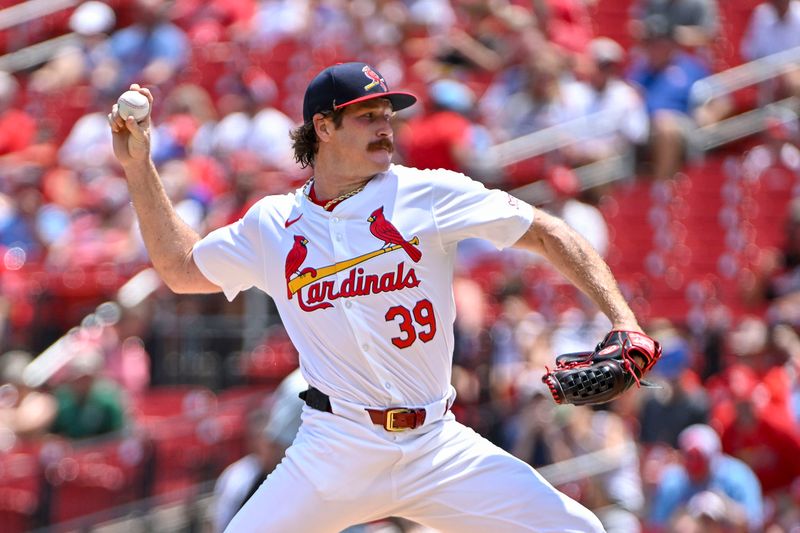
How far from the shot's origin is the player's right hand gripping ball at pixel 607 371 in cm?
430

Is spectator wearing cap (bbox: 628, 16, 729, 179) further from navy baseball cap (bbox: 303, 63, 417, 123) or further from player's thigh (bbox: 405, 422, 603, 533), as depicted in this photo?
player's thigh (bbox: 405, 422, 603, 533)

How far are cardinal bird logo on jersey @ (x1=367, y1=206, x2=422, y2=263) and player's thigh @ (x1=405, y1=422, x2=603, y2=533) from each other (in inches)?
24.2

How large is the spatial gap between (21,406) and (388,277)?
564 centimetres

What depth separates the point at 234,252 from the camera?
192 inches

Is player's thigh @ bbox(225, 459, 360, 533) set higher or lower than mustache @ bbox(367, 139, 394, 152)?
lower

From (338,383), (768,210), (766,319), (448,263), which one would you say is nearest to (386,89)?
(448,263)

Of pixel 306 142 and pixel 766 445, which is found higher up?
pixel 306 142

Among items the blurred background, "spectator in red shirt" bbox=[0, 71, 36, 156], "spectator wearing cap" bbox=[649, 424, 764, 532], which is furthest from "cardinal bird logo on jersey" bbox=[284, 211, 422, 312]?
"spectator in red shirt" bbox=[0, 71, 36, 156]

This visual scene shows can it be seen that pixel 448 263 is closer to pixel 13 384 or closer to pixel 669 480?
pixel 669 480

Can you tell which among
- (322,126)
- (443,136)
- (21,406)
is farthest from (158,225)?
(443,136)

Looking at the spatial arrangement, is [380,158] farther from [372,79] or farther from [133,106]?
[133,106]

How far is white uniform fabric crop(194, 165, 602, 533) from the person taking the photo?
4543 mm

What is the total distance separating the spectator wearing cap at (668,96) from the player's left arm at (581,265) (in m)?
6.27

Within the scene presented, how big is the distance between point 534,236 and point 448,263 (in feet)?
1.02
